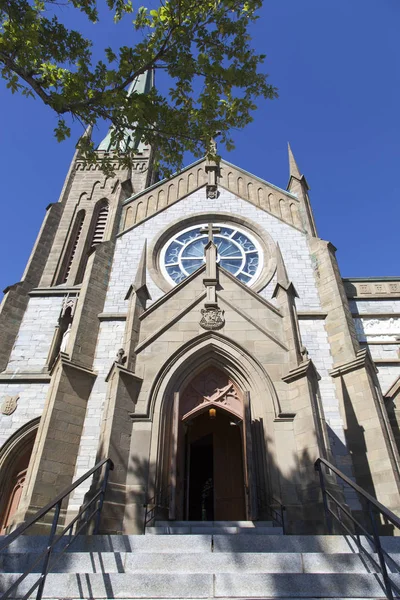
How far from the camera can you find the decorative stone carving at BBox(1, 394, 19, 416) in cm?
1193

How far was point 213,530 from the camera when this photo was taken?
6.75 meters

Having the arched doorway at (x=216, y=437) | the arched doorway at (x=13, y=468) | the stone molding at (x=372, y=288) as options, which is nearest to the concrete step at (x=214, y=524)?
the arched doorway at (x=216, y=437)

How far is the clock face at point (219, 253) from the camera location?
48.3 feet

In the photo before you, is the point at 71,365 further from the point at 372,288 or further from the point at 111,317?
the point at 372,288

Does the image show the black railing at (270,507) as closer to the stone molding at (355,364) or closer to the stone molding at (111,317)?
the stone molding at (355,364)

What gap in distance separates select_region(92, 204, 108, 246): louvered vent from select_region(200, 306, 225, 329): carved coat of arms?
12.5 meters

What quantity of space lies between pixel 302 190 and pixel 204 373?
10.2m

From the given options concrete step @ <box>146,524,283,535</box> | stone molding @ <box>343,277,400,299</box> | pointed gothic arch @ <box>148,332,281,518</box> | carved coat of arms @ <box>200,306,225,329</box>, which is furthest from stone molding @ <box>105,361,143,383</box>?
stone molding @ <box>343,277,400,299</box>

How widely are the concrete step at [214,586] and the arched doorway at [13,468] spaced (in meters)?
7.76

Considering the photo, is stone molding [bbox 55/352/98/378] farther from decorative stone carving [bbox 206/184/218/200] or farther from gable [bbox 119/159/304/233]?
decorative stone carving [bbox 206/184/218/200]

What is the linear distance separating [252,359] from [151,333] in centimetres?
249

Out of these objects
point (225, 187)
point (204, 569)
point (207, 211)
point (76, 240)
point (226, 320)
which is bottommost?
point (204, 569)

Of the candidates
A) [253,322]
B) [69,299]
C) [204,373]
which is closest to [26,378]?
[69,299]

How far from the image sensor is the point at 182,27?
865cm
